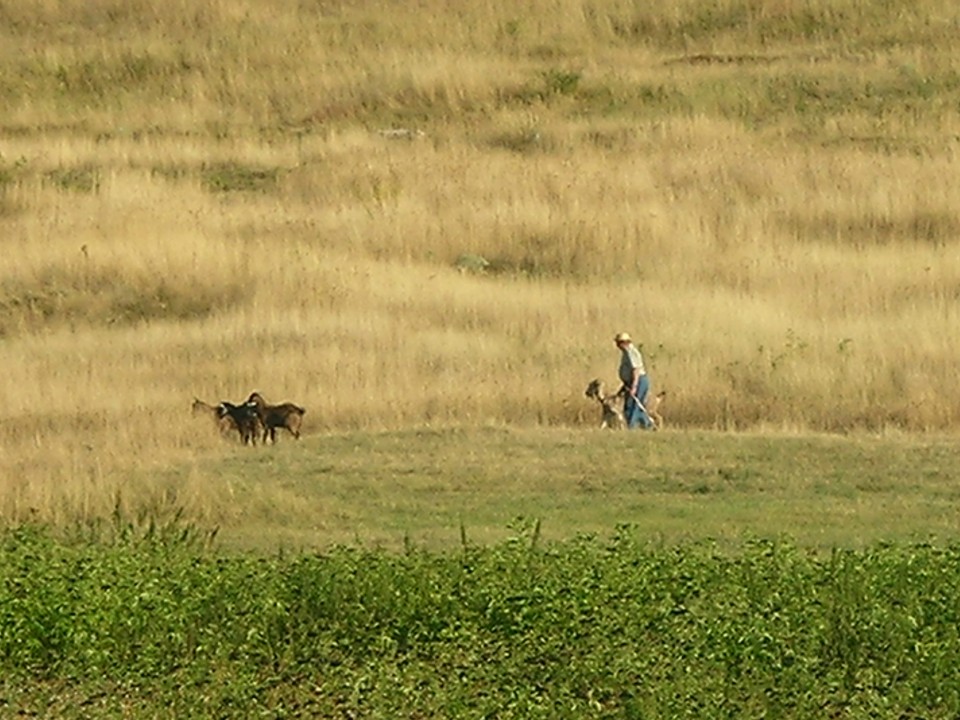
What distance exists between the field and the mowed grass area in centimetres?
6

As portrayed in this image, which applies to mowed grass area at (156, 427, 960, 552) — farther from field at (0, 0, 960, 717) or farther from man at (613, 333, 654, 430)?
man at (613, 333, 654, 430)

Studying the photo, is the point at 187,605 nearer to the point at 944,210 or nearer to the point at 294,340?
the point at 294,340

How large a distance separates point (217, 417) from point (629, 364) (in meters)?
3.59

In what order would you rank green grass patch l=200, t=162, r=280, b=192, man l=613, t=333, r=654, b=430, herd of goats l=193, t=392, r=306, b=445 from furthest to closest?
1. green grass patch l=200, t=162, r=280, b=192
2. man l=613, t=333, r=654, b=430
3. herd of goats l=193, t=392, r=306, b=445

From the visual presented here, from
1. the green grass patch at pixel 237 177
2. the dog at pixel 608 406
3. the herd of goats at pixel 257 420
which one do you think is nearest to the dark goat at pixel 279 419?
the herd of goats at pixel 257 420

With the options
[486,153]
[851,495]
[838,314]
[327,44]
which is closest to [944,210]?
[838,314]

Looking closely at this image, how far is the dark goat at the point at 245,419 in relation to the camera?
16297mm

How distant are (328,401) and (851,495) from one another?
21.3 ft

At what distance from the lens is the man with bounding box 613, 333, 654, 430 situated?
56.6 feet

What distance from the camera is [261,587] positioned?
9.22m

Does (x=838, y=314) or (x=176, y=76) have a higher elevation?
(x=176, y=76)

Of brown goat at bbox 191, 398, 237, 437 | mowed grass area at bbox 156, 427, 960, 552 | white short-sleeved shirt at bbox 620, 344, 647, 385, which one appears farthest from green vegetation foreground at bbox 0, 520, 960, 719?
white short-sleeved shirt at bbox 620, 344, 647, 385

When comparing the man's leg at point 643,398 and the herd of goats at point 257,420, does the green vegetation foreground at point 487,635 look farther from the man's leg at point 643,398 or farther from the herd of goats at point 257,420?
the man's leg at point 643,398

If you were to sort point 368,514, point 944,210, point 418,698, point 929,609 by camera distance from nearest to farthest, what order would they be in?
point 418,698
point 929,609
point 368,514
point 944,210
